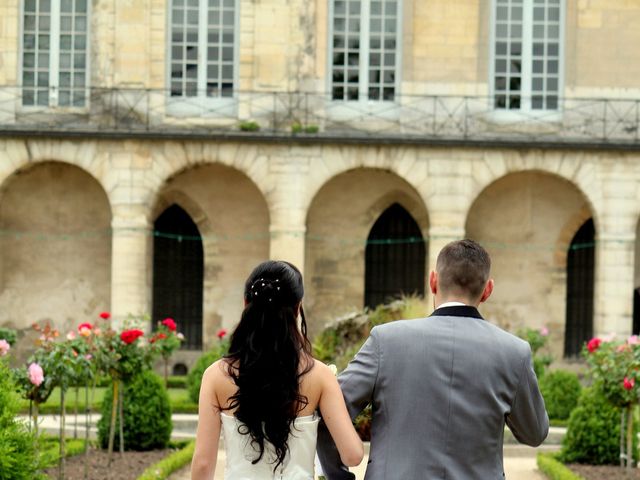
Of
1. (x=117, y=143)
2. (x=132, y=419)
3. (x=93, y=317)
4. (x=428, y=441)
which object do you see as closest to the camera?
(x=428, y=441)

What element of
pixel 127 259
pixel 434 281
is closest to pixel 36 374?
pixel 434 281

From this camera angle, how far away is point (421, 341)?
4.25m

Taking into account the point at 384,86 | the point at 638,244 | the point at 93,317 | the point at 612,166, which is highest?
the point at 384,86

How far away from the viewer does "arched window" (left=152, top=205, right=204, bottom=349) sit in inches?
877

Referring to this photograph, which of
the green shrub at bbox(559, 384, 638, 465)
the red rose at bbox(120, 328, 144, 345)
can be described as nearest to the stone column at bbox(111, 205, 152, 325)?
the red rose at bbox(120, 328, 144, 345)

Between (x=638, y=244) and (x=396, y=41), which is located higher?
(x=396, y=41)

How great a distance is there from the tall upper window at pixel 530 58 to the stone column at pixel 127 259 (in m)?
6.41

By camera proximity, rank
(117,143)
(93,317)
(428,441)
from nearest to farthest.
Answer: (428,441) < (117,143) < (93,317)

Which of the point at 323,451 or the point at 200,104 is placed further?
the point at 200,104

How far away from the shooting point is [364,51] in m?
20.9

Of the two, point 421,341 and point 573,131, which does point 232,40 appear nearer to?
point 573,131

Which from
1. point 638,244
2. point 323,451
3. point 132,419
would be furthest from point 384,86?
point 323,451

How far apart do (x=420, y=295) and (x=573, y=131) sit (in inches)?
158

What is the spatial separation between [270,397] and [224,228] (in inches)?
695
